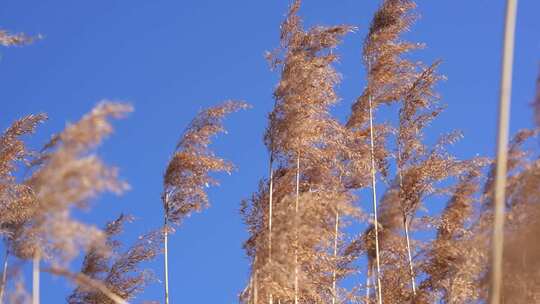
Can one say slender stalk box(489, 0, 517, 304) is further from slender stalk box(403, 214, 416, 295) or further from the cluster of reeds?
slender stalk box(403, 214, 416, 295)

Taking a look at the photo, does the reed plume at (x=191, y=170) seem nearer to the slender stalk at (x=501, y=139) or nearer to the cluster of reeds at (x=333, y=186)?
the cluster of reeds at (x=333, y=186)

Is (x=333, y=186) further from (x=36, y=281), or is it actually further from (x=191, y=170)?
(x=36, y=281)

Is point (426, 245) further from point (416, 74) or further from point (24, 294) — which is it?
point (24, 294)

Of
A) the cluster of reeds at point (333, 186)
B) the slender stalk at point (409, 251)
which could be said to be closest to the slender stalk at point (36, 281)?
the cluster of reeds at point (333, 186)

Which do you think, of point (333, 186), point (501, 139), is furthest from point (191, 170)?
point (501, 139)

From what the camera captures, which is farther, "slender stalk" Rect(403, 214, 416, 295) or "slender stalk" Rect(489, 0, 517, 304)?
"slender stalk" Rect(403, 214, 416, 295)

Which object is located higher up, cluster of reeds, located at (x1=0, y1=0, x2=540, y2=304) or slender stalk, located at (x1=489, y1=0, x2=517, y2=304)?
cluster of reeds, located at (x1=0, y1=0, x2=540, y2=304)

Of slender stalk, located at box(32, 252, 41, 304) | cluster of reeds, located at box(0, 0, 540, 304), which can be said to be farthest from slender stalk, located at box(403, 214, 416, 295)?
slender stalk, located at box(32, 252, 41, 304)

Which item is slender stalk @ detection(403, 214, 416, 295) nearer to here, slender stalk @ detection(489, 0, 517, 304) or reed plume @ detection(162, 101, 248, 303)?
reed plume @ detection(162, 101, 248, 303)

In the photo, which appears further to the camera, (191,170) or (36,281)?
(191,170)

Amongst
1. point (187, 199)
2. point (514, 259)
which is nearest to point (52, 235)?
point (514, 259)

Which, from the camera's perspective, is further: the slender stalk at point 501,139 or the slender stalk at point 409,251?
the slender stalk at point 409,251

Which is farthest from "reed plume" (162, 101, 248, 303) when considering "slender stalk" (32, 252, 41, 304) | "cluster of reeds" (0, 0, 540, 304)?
"slender stalk" (32, 252, 41, 304)

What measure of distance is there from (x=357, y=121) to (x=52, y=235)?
6619 mm
